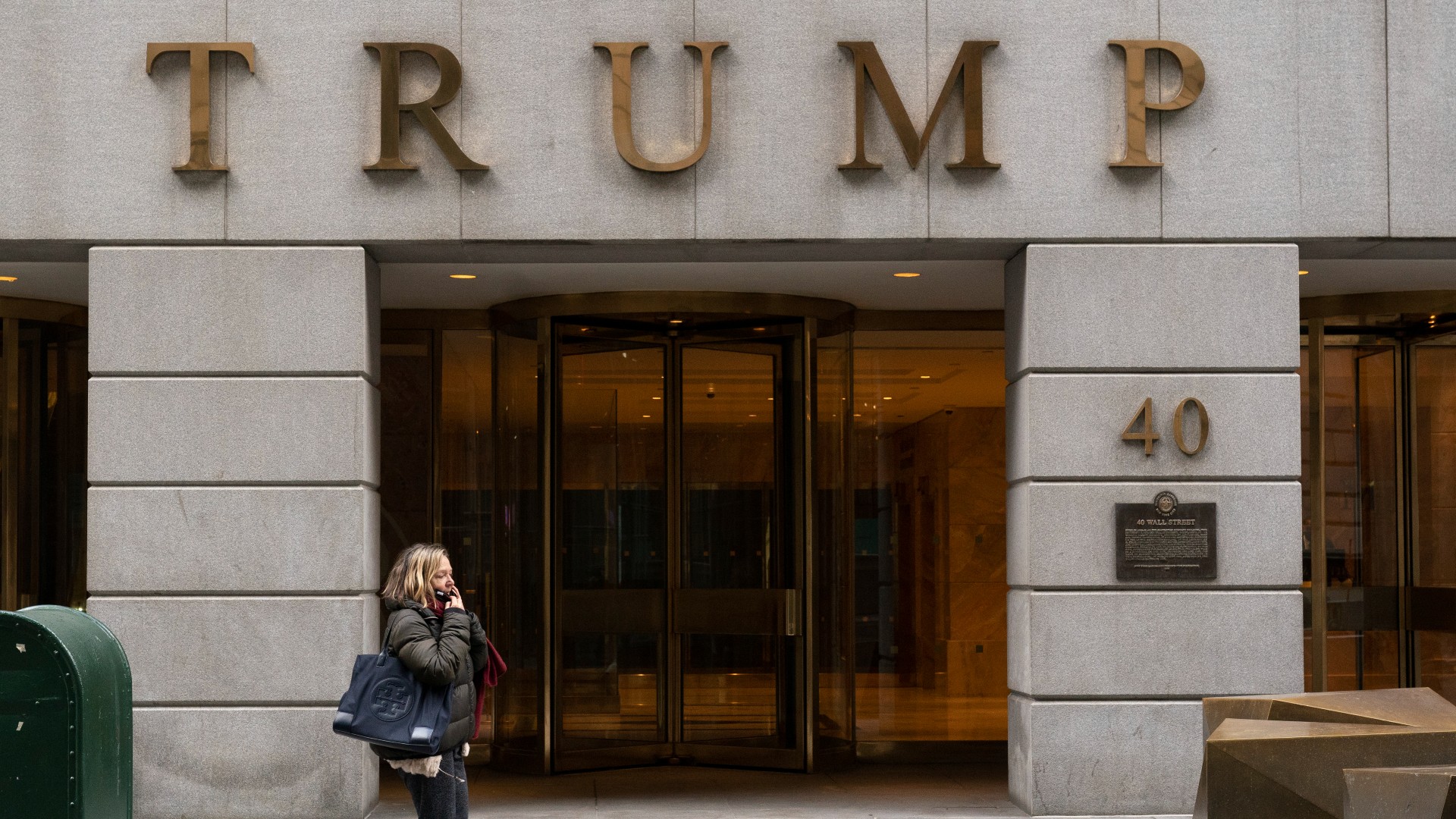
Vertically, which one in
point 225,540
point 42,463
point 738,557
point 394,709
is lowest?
point 394,709

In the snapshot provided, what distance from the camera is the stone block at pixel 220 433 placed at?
8719 mm

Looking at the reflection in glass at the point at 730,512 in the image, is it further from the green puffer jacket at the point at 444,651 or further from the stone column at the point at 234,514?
the green puffer jacket at the point at 444,651

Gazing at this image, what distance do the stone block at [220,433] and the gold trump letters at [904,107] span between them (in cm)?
347

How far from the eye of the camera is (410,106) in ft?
28.7

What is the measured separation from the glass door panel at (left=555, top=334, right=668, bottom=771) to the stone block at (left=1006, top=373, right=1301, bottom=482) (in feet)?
11.5

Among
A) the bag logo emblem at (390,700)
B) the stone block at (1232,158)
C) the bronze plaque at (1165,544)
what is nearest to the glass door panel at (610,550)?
the bronze plaque at (1165,544)

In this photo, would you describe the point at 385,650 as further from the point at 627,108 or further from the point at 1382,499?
the point at 1382,499

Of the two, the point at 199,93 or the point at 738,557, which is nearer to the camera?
the point at 199,93

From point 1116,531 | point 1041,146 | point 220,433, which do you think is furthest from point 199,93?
point 1116,531

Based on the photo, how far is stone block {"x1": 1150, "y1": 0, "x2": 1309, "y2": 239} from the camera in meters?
8.91

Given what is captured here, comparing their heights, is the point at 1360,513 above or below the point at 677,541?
above

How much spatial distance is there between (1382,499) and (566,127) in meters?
7.28

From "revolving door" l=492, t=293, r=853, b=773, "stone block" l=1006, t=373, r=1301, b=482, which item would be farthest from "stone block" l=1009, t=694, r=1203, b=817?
"revolving door" l=492, t=293, r=853, b=773

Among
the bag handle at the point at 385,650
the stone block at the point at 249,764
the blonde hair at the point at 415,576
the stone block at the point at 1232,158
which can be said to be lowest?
the stone block at the point at 249,764
